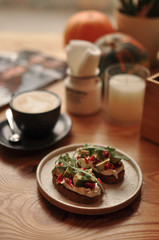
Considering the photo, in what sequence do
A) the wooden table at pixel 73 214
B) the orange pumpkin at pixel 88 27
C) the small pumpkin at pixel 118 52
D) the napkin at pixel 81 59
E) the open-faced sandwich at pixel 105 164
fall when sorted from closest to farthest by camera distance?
the wooden table at pixel 73 214 → the open-faced sandwich at pixel 105 164 → the napkin at pixel 81 59 → the small pumpkin at pixel 118 52 → the orange pumpkin at pixel 88 27

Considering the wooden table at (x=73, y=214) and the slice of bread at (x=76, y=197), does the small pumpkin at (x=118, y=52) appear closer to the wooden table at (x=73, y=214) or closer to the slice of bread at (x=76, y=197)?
the wooden table at (x=73, y=214)

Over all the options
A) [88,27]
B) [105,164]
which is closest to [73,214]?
[105,164]

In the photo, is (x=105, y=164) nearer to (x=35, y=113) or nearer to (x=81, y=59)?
(x=35, y=113)

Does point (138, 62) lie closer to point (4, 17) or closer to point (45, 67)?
point (45, 67)

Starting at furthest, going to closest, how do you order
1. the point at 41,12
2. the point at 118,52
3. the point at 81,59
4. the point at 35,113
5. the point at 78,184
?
the point at 41,12, the point at 118,52, the point at 81,59, the point at 35,113, the point at 78,184

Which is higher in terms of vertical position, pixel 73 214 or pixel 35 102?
pixel 35 102

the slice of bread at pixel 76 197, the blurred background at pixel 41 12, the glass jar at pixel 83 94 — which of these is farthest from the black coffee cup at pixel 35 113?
the blurred background at pixel 41 12
